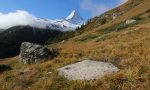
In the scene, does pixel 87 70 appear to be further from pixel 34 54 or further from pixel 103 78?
pixel 34 54

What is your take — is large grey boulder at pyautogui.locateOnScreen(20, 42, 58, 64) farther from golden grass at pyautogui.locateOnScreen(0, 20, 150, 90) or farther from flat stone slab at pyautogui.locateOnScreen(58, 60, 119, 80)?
flat stone slab at pyautogui.locateOnScreen(58, 60, 119, 80)

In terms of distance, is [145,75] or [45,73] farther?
[45,73]

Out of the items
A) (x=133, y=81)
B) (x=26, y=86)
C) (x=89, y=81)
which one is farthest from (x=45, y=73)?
(x=133, y=81)

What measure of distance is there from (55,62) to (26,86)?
14.7ft

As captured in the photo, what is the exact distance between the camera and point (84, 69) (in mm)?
17750

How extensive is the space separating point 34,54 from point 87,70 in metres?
8.41

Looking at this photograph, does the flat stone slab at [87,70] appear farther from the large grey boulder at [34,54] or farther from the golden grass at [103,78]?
the large grey boulder at [34,54]

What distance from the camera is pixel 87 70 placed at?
57.4ft

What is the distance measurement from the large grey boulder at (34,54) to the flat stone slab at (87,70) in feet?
18.0

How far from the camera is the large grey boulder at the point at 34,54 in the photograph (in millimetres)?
24281

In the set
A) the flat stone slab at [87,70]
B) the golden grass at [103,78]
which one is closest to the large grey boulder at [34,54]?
the golden grass at [103,78]

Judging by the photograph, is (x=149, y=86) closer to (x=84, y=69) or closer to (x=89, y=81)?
(x=89, y=81)

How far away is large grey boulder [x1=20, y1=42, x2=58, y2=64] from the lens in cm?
2428

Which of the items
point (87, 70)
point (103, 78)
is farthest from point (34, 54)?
point (103, 78)
